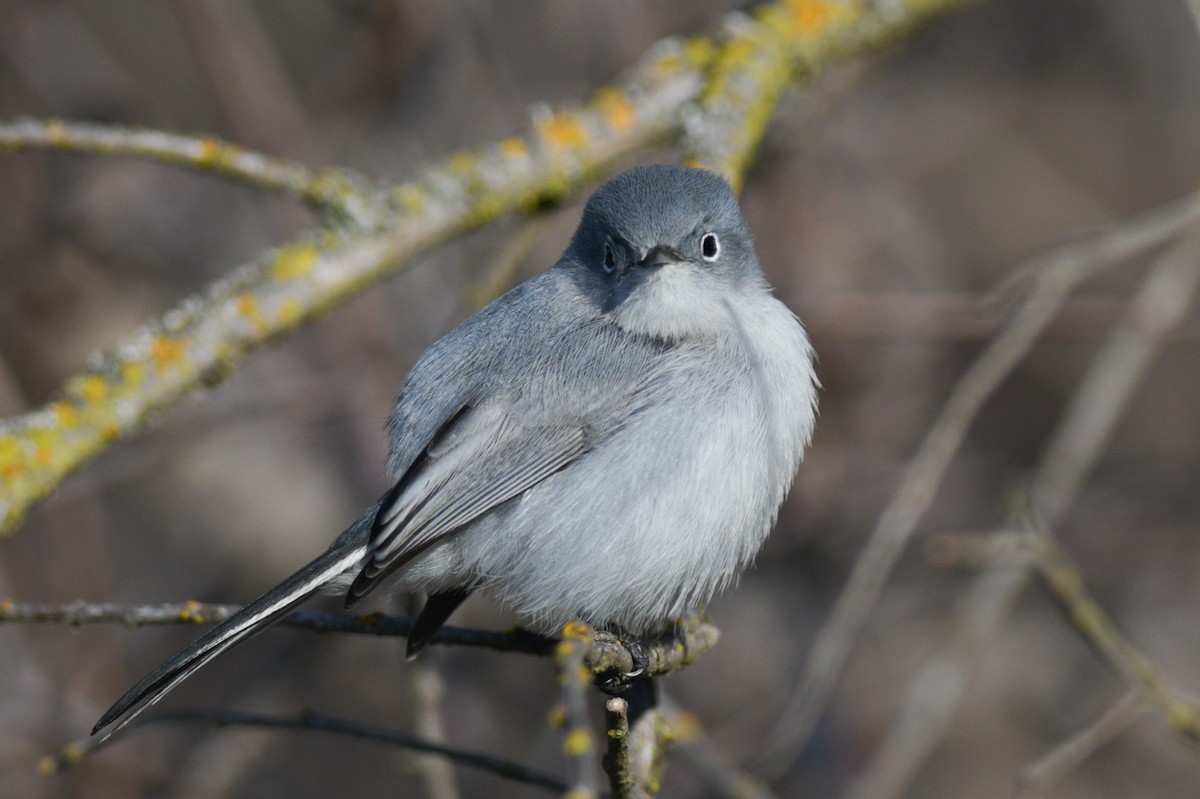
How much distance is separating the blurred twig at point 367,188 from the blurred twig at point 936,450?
2.63 ft

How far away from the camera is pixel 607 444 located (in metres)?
2.21

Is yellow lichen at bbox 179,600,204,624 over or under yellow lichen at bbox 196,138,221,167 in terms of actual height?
under

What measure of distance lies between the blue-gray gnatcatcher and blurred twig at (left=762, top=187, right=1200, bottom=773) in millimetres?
432

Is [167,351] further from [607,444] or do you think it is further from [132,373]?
[607,444]

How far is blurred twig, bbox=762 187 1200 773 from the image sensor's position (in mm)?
2508

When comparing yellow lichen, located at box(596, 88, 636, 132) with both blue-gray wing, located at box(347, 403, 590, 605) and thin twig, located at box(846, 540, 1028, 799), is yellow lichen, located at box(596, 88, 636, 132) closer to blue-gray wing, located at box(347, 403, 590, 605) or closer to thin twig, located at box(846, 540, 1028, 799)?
blue-gray wing, located at box(347, 403, 590, 605)

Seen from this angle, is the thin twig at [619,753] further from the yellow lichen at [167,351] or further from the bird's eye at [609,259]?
the yellow lichen at [167,351]

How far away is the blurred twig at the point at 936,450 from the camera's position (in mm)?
2508

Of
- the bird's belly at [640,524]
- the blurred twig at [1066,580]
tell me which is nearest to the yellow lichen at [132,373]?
the bird's belly at [640,524]

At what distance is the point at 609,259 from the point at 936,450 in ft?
3.05

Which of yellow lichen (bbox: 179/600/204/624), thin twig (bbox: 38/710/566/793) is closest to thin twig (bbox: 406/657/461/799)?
thin twig (bbox: 38/710/566/793)

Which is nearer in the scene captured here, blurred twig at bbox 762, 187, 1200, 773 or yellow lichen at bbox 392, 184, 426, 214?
blurred twig at bbox 762, 187, 1200, 773

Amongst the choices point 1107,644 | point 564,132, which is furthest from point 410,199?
point 1107,644

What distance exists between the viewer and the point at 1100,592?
13.6ft
